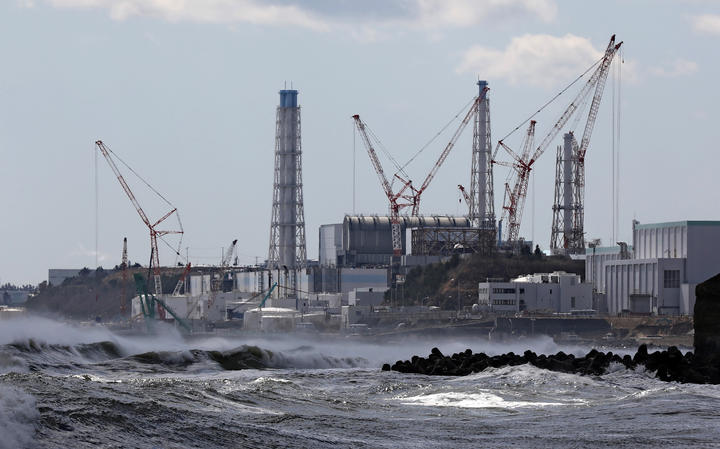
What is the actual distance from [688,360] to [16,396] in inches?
1536

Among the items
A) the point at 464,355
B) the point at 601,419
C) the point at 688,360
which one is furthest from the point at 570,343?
the point at 601,419

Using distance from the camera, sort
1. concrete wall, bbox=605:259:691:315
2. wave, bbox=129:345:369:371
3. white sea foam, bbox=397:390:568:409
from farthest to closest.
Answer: concrete wall, bbox=605:259:691:315, wave, bbox=129:345:369:371, white sea foam, bbox=397:390:568:409

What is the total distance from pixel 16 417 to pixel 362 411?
1567cm

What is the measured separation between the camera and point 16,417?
26578 millimetres

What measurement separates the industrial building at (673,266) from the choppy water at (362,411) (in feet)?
391

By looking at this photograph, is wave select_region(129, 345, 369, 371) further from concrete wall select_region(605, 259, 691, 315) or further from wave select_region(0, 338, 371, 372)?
concrete wall select_region(605, 259, 691, 315)

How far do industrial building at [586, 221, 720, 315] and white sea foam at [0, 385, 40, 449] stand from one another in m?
151

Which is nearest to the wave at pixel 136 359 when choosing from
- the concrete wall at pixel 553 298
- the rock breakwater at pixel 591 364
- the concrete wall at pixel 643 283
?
the rock breakwater at pixel 591 364

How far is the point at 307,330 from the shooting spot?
190 meters

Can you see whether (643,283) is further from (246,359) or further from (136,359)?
(136,359)

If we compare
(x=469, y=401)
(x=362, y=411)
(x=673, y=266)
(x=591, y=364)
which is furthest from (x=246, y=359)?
(x=673, y=266)

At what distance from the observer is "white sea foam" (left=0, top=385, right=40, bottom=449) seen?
81.4 ft

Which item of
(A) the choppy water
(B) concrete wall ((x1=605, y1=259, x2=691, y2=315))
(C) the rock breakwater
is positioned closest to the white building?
(B) concrete wall ((x1=605, y1=259, x2=691, y2=315))

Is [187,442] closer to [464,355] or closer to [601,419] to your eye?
[601,419]
